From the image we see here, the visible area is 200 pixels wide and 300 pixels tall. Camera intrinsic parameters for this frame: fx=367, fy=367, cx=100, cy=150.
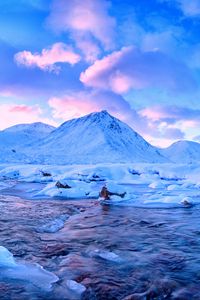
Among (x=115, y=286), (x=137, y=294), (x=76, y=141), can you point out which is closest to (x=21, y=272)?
(x=115, y=286)

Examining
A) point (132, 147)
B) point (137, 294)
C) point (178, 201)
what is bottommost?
point (137, 294)

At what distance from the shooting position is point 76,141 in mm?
170125

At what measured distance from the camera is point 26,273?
585 cm

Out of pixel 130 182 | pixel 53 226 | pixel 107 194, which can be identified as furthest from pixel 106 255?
pixel 130 182

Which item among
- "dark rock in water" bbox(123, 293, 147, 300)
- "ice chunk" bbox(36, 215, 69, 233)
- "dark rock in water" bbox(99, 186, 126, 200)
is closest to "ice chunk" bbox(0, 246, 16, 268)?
"dark rock in water" bbox(123, 293, 147, 300)

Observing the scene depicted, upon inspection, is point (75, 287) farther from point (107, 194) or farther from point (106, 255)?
point (107, 194)

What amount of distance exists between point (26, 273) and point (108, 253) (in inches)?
79.7

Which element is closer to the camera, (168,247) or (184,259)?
(184,259)

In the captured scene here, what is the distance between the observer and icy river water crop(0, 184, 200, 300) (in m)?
5.27

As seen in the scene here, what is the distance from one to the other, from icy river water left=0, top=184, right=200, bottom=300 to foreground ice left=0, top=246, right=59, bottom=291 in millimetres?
80

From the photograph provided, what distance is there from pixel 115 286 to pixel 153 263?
4.83 feet

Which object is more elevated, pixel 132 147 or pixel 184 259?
pixel 132 147

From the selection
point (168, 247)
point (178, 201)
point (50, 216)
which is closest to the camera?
point (168, 247)

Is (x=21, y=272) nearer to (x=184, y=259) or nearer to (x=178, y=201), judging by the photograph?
(x=184, y=259)
